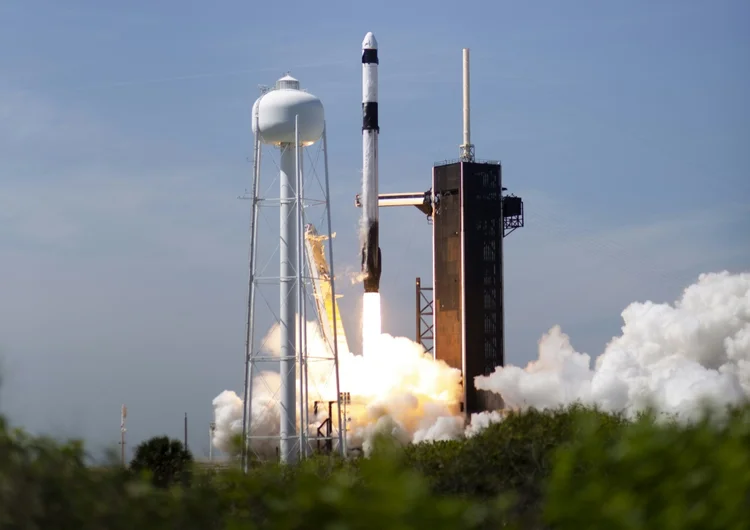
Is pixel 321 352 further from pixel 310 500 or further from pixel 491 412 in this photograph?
pixel 310 500

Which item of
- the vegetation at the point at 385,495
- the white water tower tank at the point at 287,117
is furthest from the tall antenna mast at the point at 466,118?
the vegetation at the point at 385,495

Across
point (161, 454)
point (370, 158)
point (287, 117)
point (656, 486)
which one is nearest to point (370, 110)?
point (370, 158)

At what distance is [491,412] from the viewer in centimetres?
5884

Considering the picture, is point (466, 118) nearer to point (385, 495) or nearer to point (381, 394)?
point (381, 394)

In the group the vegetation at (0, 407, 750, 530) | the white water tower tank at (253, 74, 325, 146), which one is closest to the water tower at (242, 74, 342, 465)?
the white water tower tank at (253, 74, 325, 146)

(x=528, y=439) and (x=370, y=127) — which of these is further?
(x=370, y=127)

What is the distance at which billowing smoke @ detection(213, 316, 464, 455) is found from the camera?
5909 cm

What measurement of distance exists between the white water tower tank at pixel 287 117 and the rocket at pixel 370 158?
8.07 meters

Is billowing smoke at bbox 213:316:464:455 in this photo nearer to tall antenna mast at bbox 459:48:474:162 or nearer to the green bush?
tall antenna mast at bbox 459:48:474:162

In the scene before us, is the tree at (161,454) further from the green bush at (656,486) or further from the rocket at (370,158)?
the green bush at (656,486)

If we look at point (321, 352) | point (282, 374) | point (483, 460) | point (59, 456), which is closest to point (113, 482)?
point (59, 456)

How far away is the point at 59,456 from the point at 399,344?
165ft

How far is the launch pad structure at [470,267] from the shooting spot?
5944 centimetres

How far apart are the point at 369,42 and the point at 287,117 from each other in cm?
1067
